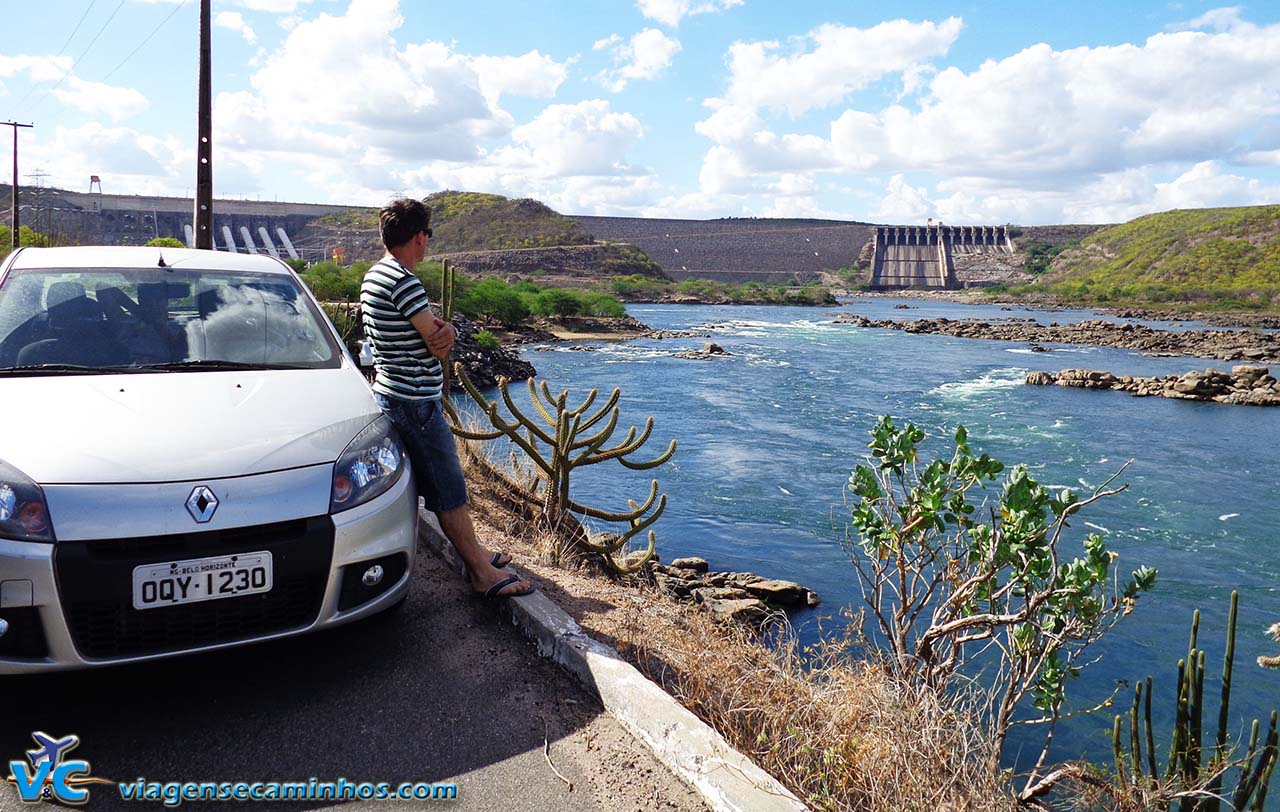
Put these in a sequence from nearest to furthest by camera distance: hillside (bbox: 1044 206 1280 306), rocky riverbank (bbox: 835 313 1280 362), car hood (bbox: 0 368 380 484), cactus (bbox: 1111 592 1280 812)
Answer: car hood (bbox: 0 368 380 484) → cactus (bbox: 1111 592 1280 812) → rocky riverbank (bbox: 835 313 1280 362) → hillside (bbox: 1044 206 1280 306)

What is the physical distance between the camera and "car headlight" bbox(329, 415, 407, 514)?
3.34m

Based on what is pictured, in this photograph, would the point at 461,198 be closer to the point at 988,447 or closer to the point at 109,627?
the point at 988,447

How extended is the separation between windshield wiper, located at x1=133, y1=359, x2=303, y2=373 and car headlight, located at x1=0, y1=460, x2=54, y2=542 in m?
0.98

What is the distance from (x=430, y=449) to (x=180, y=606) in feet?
4.09

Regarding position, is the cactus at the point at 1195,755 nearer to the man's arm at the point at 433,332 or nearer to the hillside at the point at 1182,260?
the man's arm at the point at 433,332

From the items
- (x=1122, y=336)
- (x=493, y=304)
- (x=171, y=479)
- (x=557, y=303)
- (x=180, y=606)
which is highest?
(x=171, y=479)

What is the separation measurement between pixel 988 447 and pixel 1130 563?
23.6 feet

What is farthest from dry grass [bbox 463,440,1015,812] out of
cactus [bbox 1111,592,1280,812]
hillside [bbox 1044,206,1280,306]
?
hillside [bbox 1044,206,1280,306]

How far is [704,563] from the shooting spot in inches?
445

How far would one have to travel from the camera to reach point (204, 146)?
1570cm

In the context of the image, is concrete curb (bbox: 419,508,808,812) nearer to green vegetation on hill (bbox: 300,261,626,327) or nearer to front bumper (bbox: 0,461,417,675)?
front bumper (bbox: 0,461,417,675)

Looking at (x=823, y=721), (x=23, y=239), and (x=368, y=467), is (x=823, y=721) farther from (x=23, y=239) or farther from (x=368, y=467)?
(x=23, y=239)

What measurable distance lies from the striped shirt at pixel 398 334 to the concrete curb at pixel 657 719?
3.60ft

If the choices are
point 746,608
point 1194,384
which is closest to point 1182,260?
point 1194,384
